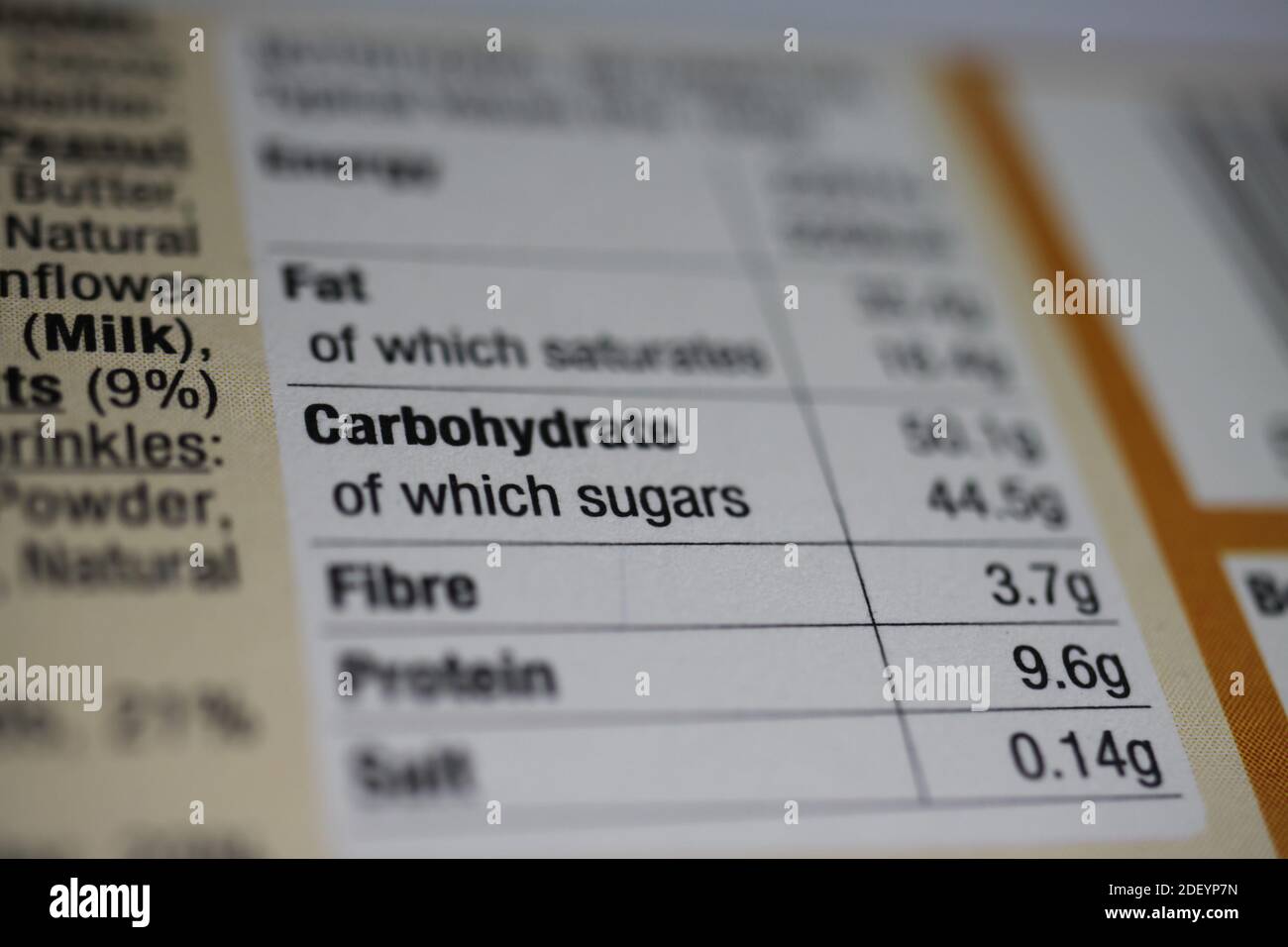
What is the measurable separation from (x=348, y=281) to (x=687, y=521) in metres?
0.23

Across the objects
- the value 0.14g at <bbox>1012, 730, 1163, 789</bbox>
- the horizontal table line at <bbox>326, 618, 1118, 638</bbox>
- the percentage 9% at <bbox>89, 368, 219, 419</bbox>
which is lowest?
the value 0.14g at <bbox>1012, 730, 1163, 789</bbox>

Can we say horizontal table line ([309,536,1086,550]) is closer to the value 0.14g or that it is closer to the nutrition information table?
the nutrition information table

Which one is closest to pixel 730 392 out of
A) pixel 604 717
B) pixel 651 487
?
pixel 651 487

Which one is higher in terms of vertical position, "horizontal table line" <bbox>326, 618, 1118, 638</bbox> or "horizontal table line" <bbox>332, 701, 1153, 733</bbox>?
"horizontal table line" <bbox>326, 618, 1118, 638</bbox>

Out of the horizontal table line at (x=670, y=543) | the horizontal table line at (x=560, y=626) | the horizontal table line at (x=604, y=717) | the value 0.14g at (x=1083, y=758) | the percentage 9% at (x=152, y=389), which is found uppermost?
the percentage 9% at (x=152, y=389)

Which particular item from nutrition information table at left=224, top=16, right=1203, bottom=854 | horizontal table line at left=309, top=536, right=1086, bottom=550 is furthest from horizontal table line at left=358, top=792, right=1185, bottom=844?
horizontal table line at left=309, top=536, right=1086, bottom=550

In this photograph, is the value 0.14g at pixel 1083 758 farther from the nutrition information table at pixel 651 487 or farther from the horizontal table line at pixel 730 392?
the horizontal table line at pixel 730 392

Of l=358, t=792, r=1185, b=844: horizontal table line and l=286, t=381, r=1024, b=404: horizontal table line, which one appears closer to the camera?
l=358, t=792, r=1185, b=844: horizontal table line

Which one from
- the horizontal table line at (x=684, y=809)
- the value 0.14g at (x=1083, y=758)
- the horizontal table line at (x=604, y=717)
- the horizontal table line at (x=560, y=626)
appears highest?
the horizontal table line at (x=560, y=626)

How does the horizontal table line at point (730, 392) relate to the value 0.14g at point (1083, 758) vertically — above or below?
above

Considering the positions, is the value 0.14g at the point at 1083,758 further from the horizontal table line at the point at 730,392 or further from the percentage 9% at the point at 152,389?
the percentage 9% at the point at 152,389

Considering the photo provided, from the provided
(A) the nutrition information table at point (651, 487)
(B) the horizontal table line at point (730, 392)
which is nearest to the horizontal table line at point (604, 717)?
(A) the nutrition information table at point (651, 487)

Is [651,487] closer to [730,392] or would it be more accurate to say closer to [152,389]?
[730,392]

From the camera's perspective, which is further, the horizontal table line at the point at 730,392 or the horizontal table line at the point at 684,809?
the horizontal table line at the point at 730,392
